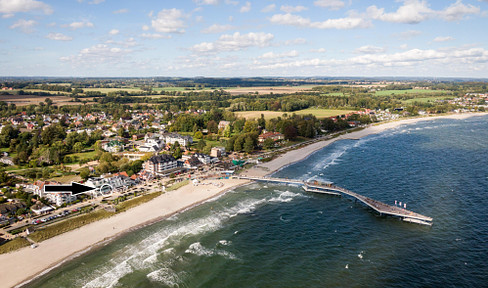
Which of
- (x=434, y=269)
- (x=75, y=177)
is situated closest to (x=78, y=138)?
(x=75, y=177)

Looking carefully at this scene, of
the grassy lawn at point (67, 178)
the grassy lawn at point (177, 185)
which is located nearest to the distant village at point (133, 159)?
the grassy lawn at point (177, 185)

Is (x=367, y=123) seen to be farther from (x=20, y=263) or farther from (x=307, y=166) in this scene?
(x=20, y=263)

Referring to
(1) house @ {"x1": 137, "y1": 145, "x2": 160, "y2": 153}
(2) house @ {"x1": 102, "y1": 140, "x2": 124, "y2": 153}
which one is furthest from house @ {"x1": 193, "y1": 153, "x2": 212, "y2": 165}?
(2) house @ {"x1": 102, "y1": 140, "x2": 124, "y2": 153}

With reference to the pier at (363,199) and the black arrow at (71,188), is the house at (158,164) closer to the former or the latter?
the black arrow at (71,188)

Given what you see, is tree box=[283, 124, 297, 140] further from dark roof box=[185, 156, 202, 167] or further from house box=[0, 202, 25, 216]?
house box=[0, 202, 25, 216]

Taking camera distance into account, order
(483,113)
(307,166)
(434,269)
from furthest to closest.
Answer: (483,113) → (307,166) → (434,269)

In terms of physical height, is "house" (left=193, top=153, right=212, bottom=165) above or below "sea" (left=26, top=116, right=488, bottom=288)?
above
